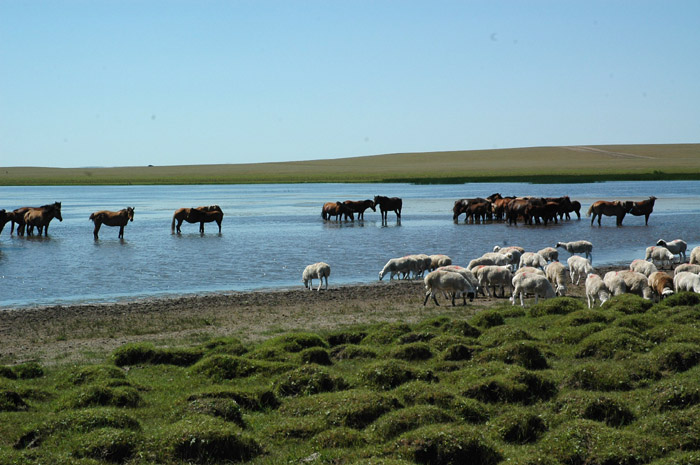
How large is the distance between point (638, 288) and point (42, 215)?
3584 cm

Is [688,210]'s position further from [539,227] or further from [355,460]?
[355,460]

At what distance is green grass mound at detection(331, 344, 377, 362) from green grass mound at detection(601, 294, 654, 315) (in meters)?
5.19

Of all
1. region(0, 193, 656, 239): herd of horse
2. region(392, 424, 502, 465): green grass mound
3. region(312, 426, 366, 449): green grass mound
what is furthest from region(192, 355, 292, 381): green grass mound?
region(0, 193, 656, 239): herd of horse

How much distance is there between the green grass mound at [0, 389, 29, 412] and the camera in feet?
30.3

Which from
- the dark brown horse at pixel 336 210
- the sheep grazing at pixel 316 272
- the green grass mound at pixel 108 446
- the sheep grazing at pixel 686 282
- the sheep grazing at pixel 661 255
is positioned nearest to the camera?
the green grass mound at pixel 108 446

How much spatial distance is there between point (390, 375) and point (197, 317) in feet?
26.9

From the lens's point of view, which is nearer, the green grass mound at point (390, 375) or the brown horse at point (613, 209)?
the green grass mound at point (390, 375)

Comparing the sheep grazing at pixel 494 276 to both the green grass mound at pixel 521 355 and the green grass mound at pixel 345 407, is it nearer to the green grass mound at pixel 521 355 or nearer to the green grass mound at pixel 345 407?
the green grass mound at pixel 521 355

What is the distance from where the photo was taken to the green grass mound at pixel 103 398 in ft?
30.4

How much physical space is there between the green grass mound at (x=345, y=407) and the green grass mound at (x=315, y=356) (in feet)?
6.81

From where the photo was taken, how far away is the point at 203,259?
30688 millimetres

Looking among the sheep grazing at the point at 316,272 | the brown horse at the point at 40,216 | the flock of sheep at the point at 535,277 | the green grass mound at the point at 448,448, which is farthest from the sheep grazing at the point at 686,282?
the brown horse at the point at 40,216

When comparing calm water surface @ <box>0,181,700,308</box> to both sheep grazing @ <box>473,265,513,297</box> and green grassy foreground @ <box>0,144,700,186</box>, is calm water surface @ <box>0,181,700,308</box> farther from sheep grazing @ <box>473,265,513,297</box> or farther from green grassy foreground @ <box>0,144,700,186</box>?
green grassy foreground @ <box>0,144,700,186</box>

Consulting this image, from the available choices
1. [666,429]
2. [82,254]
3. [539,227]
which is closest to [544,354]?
[666,429]
